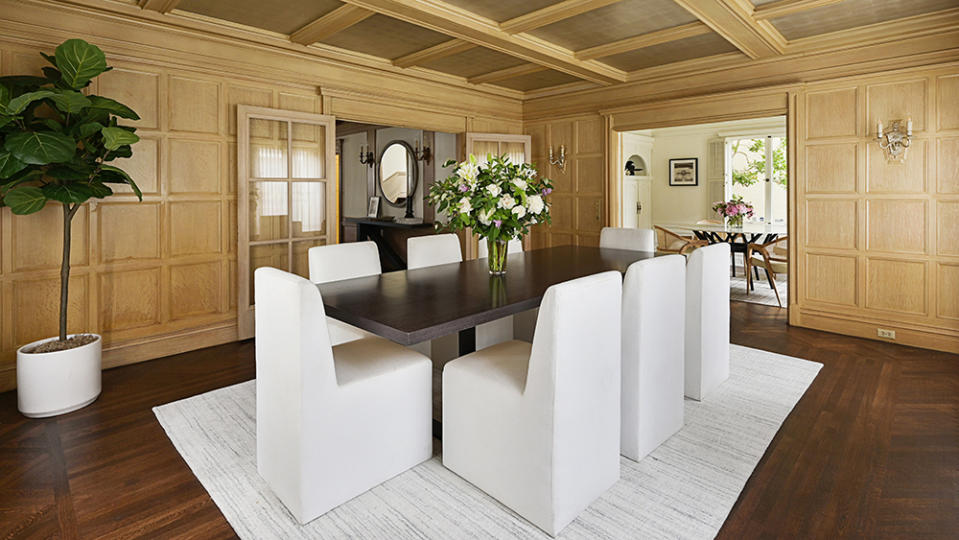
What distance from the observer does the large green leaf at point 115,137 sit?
113 inches

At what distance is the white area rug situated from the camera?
6.07ft

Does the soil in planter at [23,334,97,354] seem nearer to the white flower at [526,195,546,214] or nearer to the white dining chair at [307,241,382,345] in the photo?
the white dining chair at [307,241,382,345]

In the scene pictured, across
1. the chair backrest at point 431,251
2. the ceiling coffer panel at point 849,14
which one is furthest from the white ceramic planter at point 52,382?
the ceiling coffer panel at point 849,14

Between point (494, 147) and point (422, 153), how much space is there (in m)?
1.67

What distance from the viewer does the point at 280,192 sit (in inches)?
174

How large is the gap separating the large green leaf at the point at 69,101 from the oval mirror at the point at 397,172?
16.3 feet

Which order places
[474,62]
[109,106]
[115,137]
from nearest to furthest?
[115,137] → [109,106] → [474,62]

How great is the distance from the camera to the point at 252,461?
7.72ft

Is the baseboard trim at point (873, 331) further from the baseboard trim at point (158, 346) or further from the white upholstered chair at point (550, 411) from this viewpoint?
the baseboard trim at point (158, 346)

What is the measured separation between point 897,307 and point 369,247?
4.20 meters

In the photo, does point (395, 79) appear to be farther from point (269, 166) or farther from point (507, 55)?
point (269, 166)

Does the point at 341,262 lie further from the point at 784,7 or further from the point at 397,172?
the point at 397,172

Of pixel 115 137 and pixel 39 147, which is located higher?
pixel 115 137

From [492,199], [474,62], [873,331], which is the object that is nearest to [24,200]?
[492,199]
